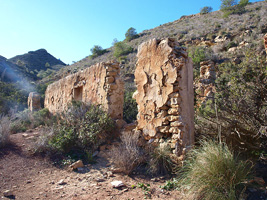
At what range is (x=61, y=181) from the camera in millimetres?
3467

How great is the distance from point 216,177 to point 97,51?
30.1 metres

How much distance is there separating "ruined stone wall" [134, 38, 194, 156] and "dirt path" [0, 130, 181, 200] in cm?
99

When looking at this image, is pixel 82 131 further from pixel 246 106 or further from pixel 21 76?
pixel 21 76

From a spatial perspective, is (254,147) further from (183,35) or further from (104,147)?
(183,35)

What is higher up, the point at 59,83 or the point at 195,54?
the point at 195,54

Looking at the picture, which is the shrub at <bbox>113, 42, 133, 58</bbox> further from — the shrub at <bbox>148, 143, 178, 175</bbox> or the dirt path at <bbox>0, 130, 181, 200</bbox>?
the shrub at <bbox>148, 143, 178, 175</bbox>

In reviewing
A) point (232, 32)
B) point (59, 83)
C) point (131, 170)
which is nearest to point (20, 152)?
point (131, 170)

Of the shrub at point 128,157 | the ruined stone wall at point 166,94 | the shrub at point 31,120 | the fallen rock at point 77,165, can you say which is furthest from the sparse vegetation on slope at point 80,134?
the shrub at point 31,120

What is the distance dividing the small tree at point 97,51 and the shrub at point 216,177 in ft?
95.4

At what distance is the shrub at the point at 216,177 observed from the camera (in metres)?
2.40

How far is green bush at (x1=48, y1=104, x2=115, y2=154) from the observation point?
15.5 feet

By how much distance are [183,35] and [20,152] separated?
20.1 meters

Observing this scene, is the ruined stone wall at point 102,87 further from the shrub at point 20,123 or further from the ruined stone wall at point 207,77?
the ruined stone wall at point 207,77

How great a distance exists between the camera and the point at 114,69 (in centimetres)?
629
